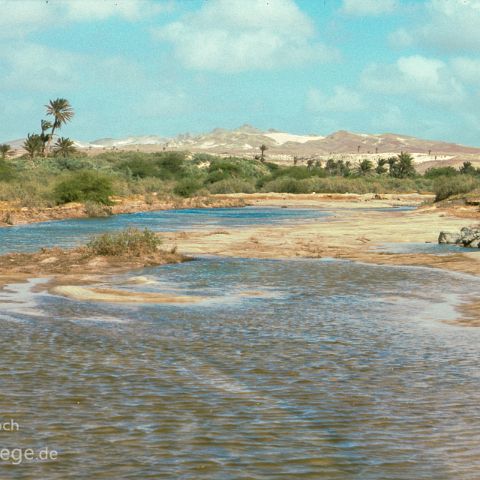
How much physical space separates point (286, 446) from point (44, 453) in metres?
1.79

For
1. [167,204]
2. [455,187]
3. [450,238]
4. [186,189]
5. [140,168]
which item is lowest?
[450,238]

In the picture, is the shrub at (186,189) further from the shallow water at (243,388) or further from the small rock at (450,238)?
the shallow water at (243,388)

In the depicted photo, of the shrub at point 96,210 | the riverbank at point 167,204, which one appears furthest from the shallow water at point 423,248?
the shrub at point 96,210

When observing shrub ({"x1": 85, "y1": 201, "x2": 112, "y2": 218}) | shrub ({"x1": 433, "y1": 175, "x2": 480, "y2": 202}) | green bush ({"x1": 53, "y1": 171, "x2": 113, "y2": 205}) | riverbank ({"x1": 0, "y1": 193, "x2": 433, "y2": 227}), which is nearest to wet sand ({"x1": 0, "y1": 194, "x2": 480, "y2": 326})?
shrub ({"x1": 433, "y1": 175, "x2": 480, "y2": 202})

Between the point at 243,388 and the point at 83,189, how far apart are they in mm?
47298

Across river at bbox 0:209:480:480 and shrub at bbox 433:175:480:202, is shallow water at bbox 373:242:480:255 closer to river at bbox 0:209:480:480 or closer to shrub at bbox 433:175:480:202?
river at bbox 0:209:480:480

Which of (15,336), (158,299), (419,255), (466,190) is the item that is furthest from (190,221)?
(15,336)

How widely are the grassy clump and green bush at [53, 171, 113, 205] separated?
31.3 meters

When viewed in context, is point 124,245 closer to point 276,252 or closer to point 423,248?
point 276,252

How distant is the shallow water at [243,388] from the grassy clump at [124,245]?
265 inches

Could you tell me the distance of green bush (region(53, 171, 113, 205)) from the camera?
5338cm

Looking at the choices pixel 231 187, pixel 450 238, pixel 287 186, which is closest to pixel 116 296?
pixel 450 238

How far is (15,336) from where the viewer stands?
35.1ft

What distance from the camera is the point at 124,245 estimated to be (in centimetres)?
2183
